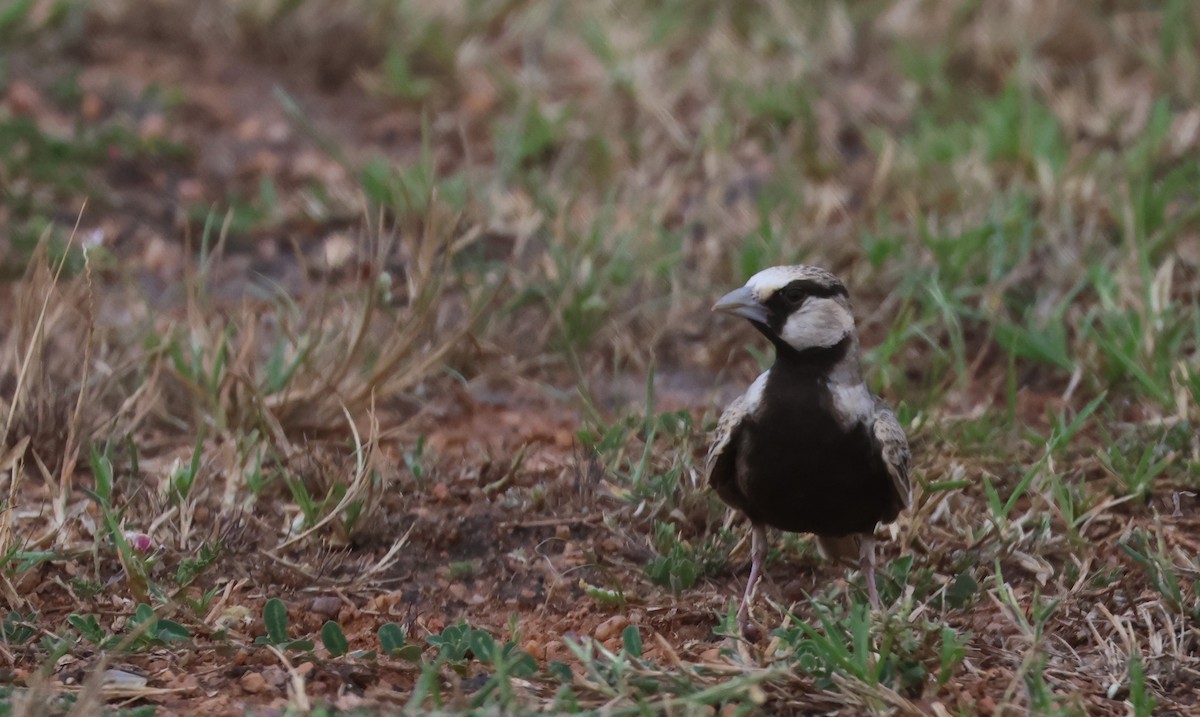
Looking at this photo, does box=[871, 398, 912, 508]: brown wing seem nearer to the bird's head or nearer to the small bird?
the small bird

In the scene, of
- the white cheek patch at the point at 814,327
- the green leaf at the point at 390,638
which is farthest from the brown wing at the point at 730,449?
the green leaf at the point at 390,638

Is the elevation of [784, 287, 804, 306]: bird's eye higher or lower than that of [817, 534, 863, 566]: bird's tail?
higher

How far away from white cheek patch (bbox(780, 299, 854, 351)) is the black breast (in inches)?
3.9

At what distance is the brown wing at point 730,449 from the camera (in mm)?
3904

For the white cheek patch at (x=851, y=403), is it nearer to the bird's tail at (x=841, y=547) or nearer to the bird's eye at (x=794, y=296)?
the bird's eye at (x=794, y=296)

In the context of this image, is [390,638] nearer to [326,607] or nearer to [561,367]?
[326,607]

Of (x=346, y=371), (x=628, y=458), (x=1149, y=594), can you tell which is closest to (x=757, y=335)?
(x=628, y=458)

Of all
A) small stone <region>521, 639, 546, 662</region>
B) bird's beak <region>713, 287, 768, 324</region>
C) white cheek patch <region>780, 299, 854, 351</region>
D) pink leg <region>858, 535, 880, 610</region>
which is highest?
bird's beak <region>713, 287, 768, 324</region>

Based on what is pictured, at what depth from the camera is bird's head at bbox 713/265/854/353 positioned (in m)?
3.92

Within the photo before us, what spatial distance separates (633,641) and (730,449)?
0.69 meters

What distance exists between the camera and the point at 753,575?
12.9 ft

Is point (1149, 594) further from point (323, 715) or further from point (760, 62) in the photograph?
point (760, 62)

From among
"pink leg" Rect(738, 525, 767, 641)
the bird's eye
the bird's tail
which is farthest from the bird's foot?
the bird's eye

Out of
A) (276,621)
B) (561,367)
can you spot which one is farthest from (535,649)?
(561,367)
